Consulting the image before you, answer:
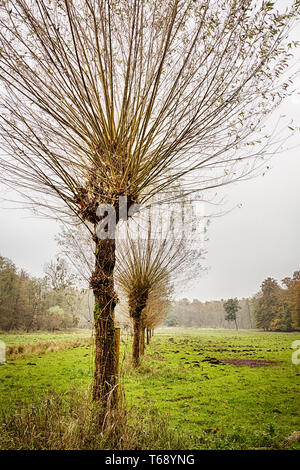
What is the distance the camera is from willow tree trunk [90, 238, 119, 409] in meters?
3.51

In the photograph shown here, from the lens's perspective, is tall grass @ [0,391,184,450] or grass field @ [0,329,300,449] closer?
tall grass @ [0,391,184,450]

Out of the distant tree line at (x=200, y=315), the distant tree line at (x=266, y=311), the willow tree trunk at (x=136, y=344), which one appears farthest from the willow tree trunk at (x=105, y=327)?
the distant tree line at (x=200, y=315)


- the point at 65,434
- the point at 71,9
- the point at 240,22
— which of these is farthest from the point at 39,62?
the point at 65,434

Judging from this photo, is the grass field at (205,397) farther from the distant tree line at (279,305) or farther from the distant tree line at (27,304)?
the distant tree line at (279,305)

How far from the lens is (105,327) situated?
366 centimetres

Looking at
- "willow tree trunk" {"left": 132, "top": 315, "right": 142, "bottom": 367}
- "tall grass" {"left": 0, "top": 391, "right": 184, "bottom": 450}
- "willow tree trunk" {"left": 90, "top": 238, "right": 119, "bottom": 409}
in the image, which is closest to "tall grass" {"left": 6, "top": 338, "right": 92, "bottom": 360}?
"willow tree trunk" {"left": 132, "top": 315, "right": 142, "bottom": 367}

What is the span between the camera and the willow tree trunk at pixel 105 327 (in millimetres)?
3508

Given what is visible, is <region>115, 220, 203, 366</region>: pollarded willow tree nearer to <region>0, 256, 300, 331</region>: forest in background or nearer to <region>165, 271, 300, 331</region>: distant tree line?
<region>0, 256, 300, 331</region>: forest in background

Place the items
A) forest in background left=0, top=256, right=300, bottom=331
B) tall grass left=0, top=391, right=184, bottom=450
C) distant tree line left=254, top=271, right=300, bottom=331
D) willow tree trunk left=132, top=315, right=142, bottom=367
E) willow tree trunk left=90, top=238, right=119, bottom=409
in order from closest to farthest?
1. tall grass left=0, top=391, right=184, bottom=450
2. willow tree trunk left=90, top=238, right=119, bottom=409
3. willow tree trunk left=132, top=315, right=142, bottom=367
4. forest in background left=0, top=256, right=300, bottom=331
5. distant tree line left=254, top=271, right=300, bottom=331

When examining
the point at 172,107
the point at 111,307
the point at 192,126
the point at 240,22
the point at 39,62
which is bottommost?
the point at 111,307

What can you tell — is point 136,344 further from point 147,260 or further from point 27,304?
point 27,304
